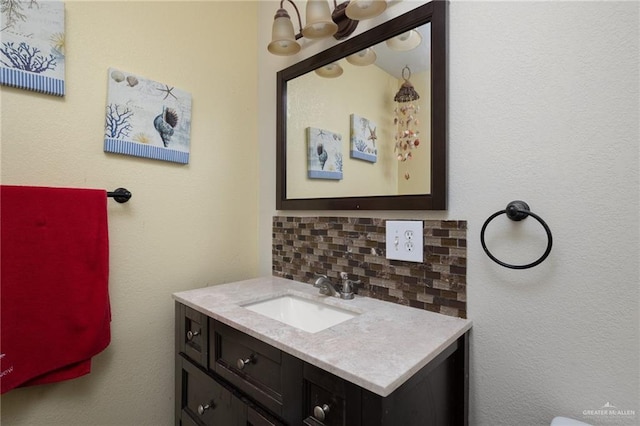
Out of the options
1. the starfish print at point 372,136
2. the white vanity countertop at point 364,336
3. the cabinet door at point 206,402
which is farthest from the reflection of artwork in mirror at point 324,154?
the cabinet door at point 206,402

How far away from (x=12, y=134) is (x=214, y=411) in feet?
3.33

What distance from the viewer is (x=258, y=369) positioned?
786 millimetres

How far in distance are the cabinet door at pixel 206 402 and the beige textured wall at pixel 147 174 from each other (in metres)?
0.20

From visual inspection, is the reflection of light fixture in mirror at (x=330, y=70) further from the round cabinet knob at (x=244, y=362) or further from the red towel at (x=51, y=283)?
the round cabinet knob at (x=244, y=362)

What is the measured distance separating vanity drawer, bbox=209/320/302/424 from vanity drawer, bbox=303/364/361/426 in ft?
0.09

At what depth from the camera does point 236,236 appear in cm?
144

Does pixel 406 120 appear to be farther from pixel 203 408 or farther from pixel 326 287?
pixel 203 408

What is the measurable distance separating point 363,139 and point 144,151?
0.81 metres

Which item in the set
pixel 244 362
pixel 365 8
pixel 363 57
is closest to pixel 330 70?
pixel 363 57

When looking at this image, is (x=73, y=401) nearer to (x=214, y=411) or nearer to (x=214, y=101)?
(x=214, y=411)

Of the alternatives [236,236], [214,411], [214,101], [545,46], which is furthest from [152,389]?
[545,46]

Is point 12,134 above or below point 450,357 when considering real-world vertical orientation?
above

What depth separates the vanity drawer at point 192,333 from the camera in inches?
38.3

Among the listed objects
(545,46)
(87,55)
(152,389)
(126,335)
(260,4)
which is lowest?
(152,389)
